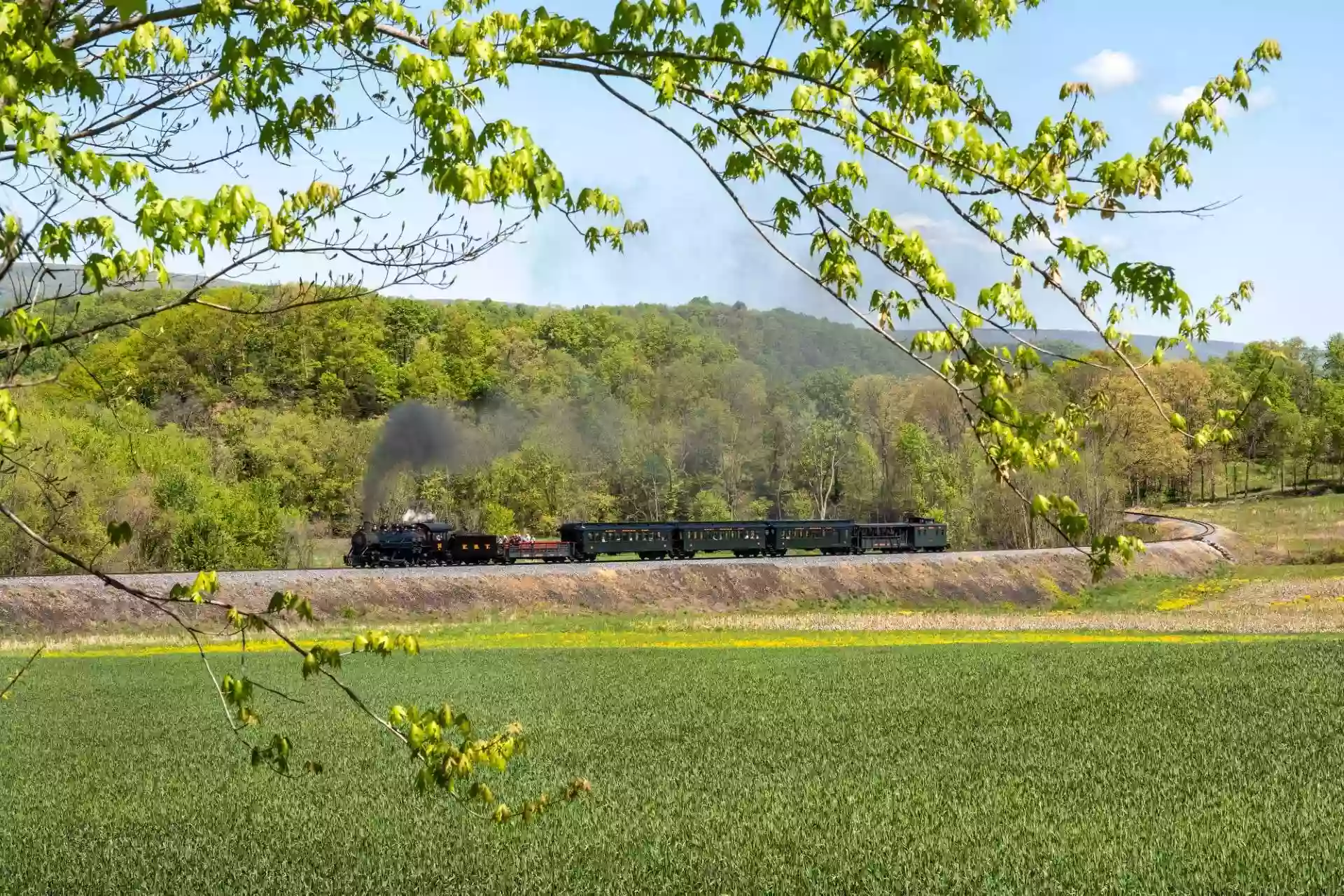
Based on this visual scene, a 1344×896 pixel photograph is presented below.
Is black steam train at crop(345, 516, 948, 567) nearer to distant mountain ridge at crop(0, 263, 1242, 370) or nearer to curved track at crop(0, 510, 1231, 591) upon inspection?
curved track at crop(0, 510, 1231, 591)

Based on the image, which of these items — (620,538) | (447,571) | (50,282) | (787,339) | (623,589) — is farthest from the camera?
(787,339)

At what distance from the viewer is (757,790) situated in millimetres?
11391

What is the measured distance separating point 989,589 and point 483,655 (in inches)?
997

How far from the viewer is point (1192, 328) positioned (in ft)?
18.9

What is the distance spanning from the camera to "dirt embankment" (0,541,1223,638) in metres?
33.3

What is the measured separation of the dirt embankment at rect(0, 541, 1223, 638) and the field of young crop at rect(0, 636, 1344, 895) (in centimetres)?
1377

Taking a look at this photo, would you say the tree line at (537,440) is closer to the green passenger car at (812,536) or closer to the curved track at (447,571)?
the curved track at (447,571)

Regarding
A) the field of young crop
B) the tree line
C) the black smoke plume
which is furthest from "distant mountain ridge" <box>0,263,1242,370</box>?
the field of young crop

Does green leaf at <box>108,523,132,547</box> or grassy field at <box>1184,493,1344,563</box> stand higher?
green leaf at <box>108,523,132,547</box>

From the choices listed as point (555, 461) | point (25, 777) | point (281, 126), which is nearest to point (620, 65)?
point (281, 126)

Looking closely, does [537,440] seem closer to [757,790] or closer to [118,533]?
[757,790]

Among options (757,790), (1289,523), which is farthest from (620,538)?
(1289,523)

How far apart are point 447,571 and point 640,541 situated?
10.9 m

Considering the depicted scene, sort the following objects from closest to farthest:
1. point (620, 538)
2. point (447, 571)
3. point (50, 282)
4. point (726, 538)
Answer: point (50, 282) < point (447, 571) < point (620, 538) < point (726, 538)
